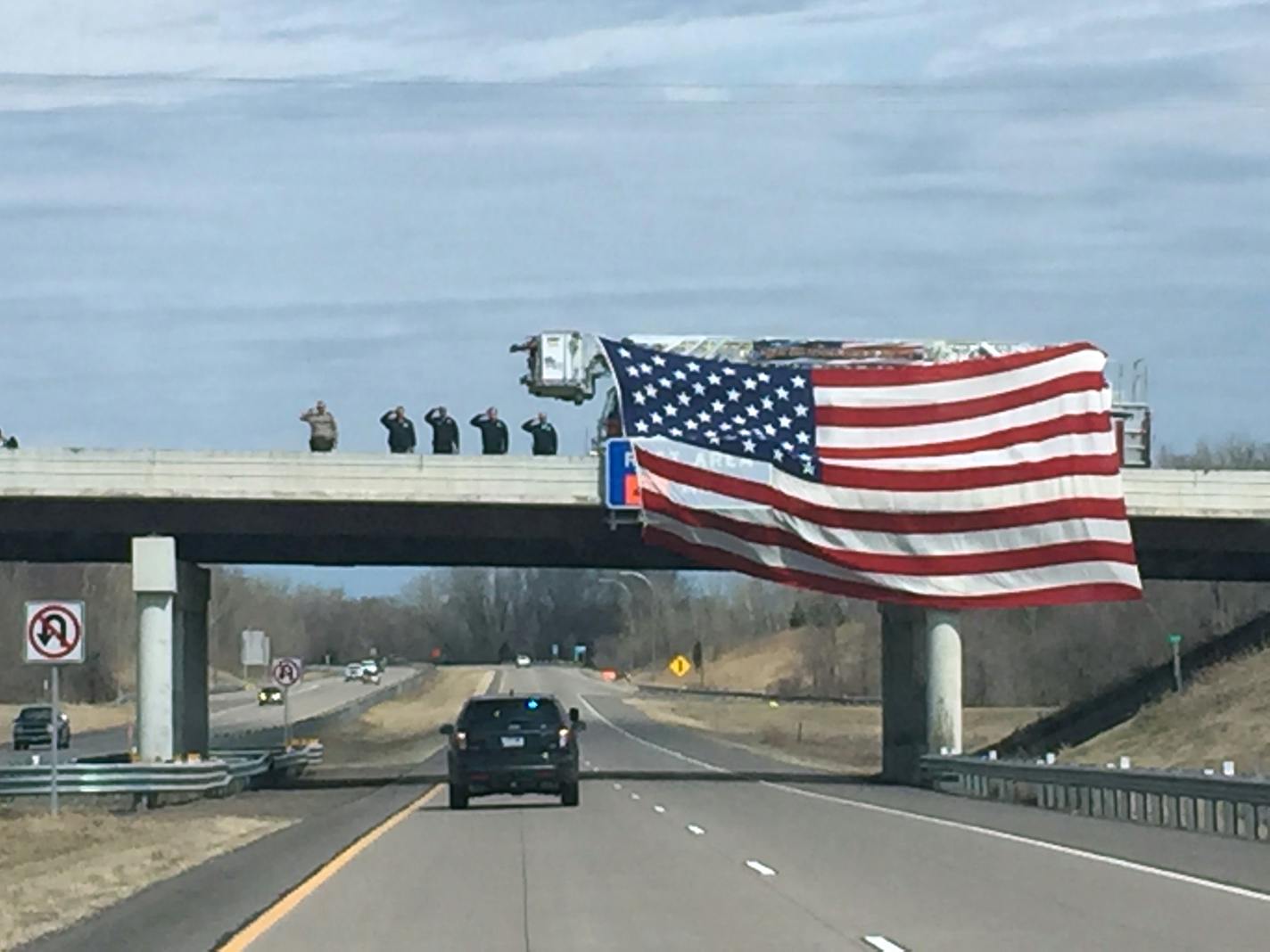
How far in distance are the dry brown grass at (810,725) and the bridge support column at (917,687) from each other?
352 inches

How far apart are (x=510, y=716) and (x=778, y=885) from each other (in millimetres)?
15954

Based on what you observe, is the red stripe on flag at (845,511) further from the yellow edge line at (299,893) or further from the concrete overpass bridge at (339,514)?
the yellow edge line at (299,893)

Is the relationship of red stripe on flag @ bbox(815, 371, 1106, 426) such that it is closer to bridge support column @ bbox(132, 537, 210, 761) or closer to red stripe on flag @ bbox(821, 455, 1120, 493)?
red stripe on flag @ bbox(821, 455, 1120, 493)

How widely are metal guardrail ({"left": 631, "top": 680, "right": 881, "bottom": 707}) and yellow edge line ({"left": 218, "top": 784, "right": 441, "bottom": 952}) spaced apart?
85669mm

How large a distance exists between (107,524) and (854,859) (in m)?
28.8

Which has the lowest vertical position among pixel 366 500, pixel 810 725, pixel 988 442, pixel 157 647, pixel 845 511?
pixel 810 725

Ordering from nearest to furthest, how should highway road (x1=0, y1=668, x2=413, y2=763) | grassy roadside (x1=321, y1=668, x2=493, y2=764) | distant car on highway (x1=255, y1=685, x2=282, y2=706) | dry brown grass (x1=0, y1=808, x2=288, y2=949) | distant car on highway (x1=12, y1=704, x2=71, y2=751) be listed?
1. dry brown grass (x1=0, y1=808, x2=288, y2=949)
2. highway road (x1=0, y1=668, x2=413, y2=763)
3. grassy roadside (x1=321, y1=668, x2=493, y2=764)
4. distant car on highway (x1=12, y1=704, x2=71, y2=751)
5. distant car on highway (x1=255, y1=685, x2=282, y2=706)

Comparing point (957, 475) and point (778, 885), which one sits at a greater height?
point (957, 475)

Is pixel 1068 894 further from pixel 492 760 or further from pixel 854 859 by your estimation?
pixel 492 760

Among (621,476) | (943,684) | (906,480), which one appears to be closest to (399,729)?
(943,684)

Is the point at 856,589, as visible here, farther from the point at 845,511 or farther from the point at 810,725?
the point at 810,725

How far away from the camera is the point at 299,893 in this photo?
2014 cm

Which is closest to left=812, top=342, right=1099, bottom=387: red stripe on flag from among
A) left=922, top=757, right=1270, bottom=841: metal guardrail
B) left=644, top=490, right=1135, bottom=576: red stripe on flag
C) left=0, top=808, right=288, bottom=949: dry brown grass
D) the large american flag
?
the large american flag

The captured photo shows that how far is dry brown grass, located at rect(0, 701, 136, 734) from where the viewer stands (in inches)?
4265
